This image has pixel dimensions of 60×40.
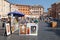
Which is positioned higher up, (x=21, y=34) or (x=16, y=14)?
(x=16, y=14)

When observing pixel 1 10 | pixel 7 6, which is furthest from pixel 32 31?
pixel 7 6

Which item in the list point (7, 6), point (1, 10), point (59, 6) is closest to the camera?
point (1, 10)

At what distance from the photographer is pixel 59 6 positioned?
134250 millimetres

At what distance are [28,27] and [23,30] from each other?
720mm

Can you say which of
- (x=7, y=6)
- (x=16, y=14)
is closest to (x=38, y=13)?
(x=7, y=6)

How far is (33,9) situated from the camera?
6604 inches

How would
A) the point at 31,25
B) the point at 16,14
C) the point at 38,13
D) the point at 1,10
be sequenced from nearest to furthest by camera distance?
the point at 31,25, the point at 16,14, the point at 1,10, the point at 38,13

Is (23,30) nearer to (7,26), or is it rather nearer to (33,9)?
(7,26)

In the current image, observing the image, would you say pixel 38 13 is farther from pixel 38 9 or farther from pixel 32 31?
pixel 32 31

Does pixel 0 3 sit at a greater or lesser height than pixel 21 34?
greater

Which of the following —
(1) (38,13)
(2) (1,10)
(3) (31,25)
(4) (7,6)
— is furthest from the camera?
(1) (38,13)

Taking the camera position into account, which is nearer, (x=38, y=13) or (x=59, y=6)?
(x=59, y=6)

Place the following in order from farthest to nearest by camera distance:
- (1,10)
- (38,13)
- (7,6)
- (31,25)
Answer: (38,13)
(7,6)
(1,10)
(31,25)

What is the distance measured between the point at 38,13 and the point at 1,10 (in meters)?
86.8
